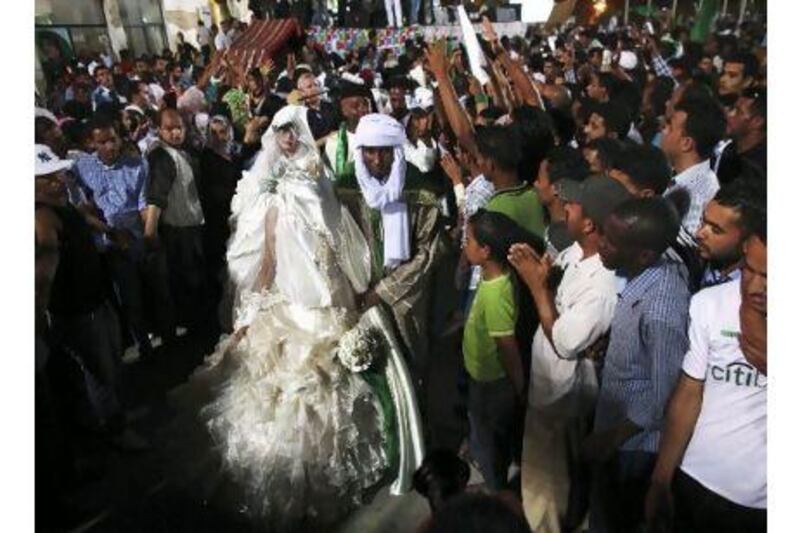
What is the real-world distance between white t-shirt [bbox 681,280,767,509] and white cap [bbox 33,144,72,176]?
4.78ft

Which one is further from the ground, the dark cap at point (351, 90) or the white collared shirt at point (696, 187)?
the dark cap at point (351, 90)

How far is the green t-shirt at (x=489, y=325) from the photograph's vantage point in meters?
1.55

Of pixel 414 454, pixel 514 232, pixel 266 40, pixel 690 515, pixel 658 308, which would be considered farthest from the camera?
pixel 266 40

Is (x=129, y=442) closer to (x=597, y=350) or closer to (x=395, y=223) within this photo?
(x=395, y=223)

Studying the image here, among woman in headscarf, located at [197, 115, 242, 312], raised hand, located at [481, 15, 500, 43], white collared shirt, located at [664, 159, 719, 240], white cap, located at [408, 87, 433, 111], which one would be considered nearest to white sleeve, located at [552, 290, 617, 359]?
white collared shirt, located at [664, 159, 719, 240]

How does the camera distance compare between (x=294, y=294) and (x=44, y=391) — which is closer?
(x=44, y=391)

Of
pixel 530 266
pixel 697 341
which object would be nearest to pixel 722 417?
pixel 697 341

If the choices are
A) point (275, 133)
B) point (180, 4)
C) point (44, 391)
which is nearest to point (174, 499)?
point (44, 391)

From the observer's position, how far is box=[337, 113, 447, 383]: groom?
1881 millimetres

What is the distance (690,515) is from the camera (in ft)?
4.50

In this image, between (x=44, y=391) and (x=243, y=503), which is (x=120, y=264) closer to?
(x=44, y=391)

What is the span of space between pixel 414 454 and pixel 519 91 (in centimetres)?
203

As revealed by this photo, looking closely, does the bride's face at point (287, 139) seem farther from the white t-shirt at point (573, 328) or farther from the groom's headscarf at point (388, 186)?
the white t-shirt at point (573, 328)

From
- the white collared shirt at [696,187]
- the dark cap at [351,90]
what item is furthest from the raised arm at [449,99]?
the white collared shirt at [696,187]
